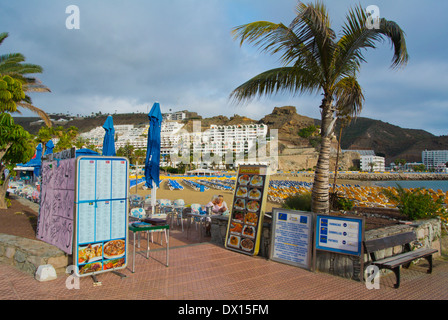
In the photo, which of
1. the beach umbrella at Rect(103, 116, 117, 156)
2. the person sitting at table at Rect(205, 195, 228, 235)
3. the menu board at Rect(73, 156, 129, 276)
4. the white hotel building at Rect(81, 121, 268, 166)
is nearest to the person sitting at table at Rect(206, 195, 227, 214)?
the person sitting at table at Rect(205, 195, 228, 235)

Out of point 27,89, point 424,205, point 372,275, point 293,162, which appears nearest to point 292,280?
point 372,275

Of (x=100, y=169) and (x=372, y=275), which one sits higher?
(x=100, y=169)

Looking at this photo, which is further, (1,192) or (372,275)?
(1,192)

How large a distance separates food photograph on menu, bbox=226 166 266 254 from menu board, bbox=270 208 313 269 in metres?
0.40

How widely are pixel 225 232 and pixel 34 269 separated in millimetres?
3462

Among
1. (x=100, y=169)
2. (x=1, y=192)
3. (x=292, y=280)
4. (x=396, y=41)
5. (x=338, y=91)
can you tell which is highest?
(x=396, y=41)

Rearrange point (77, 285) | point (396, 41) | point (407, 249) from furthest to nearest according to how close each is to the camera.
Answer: point (396, 41) → point (407, 249) → point (77, 285)

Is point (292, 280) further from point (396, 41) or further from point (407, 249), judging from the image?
point (396, 41)

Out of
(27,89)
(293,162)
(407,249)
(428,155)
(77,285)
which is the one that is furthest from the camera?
(428,155)

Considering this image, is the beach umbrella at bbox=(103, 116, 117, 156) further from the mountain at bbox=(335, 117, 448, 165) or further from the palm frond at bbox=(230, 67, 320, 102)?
the mountain at bbox=(335, 117, 448, 165)

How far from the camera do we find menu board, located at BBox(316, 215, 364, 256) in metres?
4.56

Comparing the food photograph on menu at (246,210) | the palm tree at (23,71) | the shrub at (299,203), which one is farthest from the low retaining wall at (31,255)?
the palm tree at (23,71)

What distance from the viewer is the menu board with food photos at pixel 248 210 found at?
5.75m

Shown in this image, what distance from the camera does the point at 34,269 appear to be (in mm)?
4402
